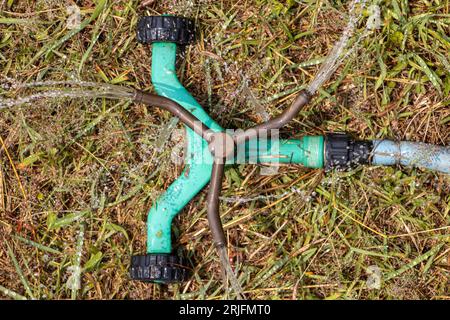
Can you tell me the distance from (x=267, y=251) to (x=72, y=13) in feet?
4.01

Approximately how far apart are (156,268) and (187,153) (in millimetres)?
445

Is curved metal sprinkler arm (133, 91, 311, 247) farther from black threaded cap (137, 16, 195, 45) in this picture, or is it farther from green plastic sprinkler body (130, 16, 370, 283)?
black threaded cap (137, 16, 195, 45)

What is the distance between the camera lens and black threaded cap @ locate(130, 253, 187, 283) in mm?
2127

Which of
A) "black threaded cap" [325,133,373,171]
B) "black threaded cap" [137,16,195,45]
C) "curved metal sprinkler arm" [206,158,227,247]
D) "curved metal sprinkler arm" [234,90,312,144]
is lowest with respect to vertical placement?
"curved metal sprinkler arm" [206,158,227,247]

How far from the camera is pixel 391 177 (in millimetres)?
2270

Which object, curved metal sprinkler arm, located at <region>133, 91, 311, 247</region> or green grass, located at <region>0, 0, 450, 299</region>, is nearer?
curved metal sprinkler arm, located at <region>133, 91, 311, 247</region>

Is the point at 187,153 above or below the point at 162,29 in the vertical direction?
below

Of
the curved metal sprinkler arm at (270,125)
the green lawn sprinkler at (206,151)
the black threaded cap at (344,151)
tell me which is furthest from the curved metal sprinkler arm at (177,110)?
the black threaded cap at (344,151)

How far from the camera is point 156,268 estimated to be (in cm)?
213

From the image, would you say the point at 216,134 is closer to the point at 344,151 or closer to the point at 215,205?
the point at 215,205

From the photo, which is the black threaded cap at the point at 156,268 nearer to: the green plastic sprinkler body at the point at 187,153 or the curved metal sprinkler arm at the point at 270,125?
the green plastic sprinkler body at the point at 187,153

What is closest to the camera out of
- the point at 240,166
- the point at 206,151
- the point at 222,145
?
the point at 222,145

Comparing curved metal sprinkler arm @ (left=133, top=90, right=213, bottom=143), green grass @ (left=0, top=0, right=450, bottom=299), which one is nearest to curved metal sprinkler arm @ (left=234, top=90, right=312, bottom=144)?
curved metal sprinkler arm @ (left=133, top=90, right=213, bottom=143)

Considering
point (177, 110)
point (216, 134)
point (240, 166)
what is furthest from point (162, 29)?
point (240, 166)
